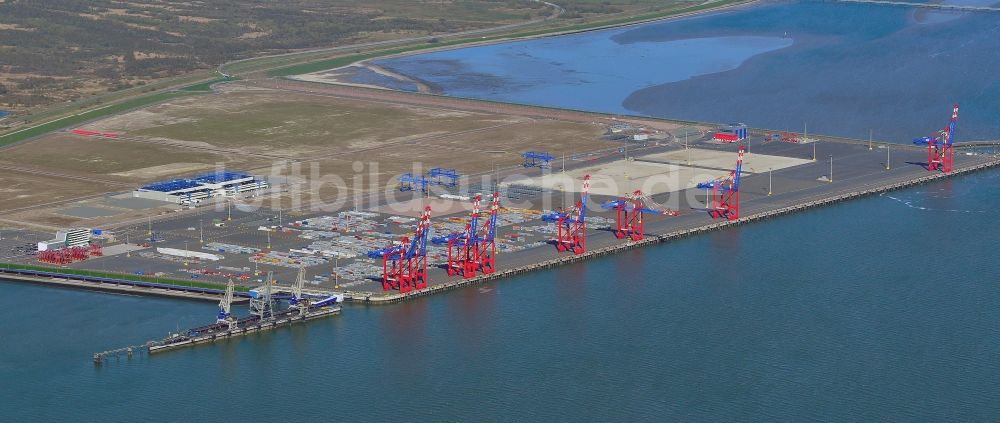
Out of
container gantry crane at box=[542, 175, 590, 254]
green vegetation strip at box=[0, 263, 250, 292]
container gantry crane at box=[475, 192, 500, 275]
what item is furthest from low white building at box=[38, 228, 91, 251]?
container gantry crane at box=[542, 175, 590, 254]

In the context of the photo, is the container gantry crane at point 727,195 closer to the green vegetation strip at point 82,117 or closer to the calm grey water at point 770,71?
the calm grey water at point 770,71

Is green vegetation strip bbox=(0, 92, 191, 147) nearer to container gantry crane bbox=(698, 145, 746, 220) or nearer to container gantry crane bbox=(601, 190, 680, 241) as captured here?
container gantry crane bbox=(601, 190, 680, 241)

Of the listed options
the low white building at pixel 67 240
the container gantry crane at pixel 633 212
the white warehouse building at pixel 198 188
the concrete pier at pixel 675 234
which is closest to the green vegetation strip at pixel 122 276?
the low white building at pixel 67 240

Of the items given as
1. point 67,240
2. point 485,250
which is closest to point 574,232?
point 485,250

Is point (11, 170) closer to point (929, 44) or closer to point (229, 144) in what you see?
point (229, 144)

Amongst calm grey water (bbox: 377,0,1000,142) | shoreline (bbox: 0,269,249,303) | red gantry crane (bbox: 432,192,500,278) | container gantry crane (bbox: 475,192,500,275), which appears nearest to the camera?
shoreline (bbox: 0,269,249,303)

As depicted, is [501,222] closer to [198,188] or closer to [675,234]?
[675,234]
